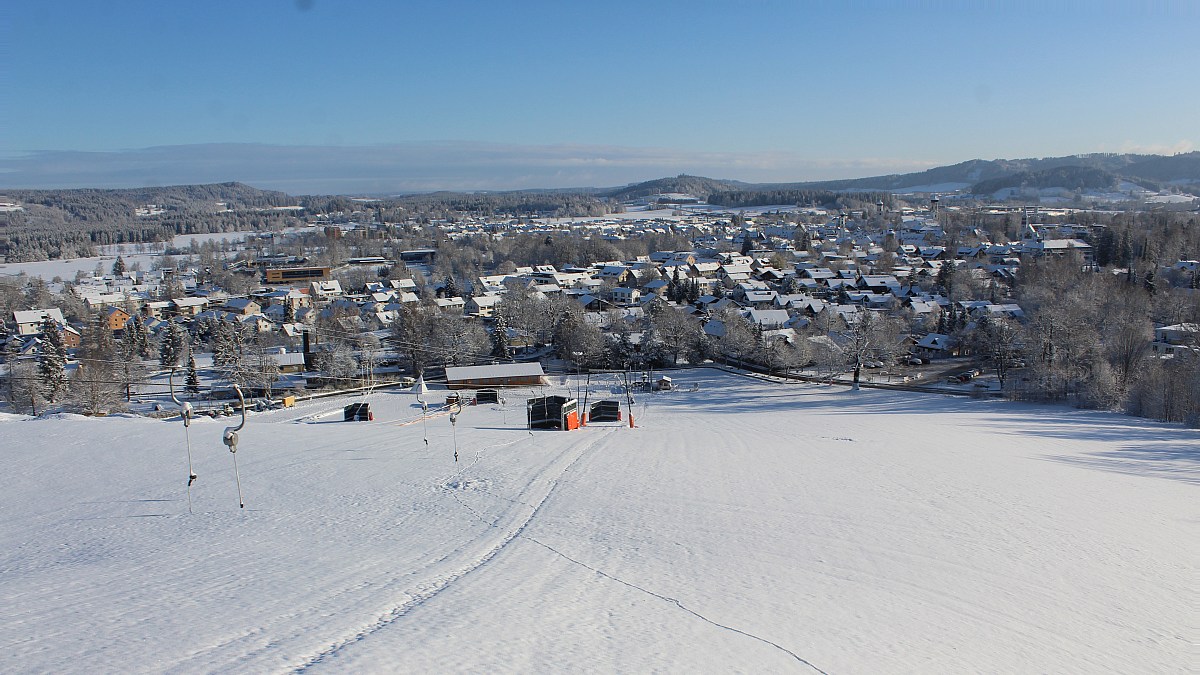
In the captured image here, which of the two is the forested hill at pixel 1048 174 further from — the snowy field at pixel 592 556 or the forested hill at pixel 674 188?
the snowy field at pixel 592 556

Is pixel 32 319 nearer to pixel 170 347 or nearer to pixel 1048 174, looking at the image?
pixel 170 347

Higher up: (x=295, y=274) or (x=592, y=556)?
(x=592, y=556)

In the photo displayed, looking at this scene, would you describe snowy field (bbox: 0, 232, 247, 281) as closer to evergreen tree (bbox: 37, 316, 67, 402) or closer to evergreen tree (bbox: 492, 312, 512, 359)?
evergreen tree (bbox: 37, 316, 67, 402)

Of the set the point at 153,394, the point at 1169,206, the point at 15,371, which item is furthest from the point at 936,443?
the point at 1169,206

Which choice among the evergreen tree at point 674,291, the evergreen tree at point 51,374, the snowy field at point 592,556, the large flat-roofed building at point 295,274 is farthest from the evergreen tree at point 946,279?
the large flat-roofed building at point 295,274

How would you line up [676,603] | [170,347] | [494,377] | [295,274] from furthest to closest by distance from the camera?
[295,274] → [170,347] → [494,377] → [676,603]

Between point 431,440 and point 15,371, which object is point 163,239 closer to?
point 15,371

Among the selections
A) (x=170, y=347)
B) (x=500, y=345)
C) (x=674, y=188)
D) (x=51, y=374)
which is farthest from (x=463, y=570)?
(x=674, y=188)
